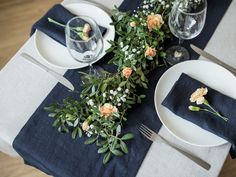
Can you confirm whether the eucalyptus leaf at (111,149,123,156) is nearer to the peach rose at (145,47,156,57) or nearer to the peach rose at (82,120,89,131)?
the peach rose at (82,120,89,131)

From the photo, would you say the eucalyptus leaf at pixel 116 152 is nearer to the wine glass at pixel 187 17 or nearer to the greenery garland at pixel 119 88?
the greenery garland at pixel 119 88

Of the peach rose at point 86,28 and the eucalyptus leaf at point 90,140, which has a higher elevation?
the peach rose at point 86,28

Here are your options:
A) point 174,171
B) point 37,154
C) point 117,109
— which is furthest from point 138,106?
point 37,154

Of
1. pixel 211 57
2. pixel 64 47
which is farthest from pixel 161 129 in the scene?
pixel 64 47

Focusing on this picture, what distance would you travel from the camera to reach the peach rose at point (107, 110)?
740mm

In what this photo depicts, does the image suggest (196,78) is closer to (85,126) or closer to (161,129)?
(161,129)

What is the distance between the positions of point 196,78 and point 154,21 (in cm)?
20

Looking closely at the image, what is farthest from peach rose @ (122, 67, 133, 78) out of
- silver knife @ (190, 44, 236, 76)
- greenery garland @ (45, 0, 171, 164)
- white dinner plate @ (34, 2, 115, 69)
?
silver knife @ (190, 44, 236, 76)

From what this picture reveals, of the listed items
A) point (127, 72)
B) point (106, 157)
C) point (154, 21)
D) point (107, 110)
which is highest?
point (154, 21)

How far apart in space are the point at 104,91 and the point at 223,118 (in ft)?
1.03

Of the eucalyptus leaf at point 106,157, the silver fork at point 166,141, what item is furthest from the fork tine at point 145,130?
the eucalyptus leaf at point 106,157

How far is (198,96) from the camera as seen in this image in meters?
0.77

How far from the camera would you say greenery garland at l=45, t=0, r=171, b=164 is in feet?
2.49

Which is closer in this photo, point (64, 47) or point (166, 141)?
point (166, 141)
